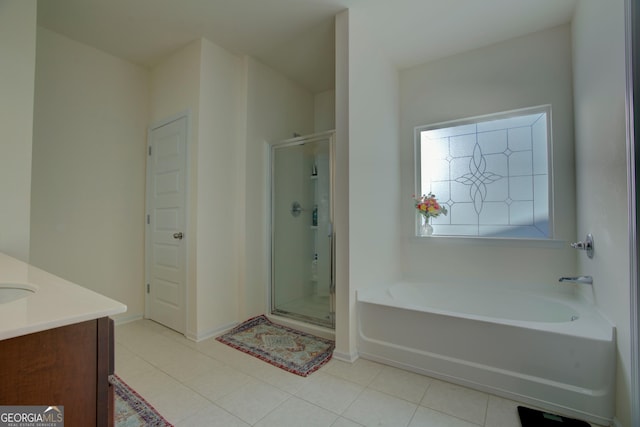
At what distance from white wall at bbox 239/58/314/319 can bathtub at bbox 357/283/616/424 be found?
47.5 inches

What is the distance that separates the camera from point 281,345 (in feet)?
7.98

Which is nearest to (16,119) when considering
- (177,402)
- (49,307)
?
(49,307)

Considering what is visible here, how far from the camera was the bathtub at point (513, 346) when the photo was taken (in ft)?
5.09

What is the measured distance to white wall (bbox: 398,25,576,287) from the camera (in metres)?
2.41

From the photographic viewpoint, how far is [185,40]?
8.71 feet

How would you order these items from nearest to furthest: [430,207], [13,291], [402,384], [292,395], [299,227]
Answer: [13,291] < [292,395] < [402,384] < [430,207] < [299,227]

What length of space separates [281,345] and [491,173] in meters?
2.48

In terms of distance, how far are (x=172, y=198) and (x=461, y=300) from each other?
2.88 meters

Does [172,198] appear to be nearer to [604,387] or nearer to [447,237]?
[447,237]

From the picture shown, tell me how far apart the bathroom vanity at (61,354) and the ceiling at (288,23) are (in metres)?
2.32

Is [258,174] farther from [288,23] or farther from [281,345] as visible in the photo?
[281,345]

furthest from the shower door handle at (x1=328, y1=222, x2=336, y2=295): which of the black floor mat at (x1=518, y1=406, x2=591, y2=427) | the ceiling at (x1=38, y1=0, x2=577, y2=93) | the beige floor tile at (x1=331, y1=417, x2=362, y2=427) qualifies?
the ceiling at (x1=38, y1=0, x2=577, y2=93)

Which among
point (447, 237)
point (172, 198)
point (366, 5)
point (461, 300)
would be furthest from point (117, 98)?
point (461, 300)

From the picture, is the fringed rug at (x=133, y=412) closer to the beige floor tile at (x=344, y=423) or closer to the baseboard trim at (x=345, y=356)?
the beige floor tile at (x=344, y=423)
